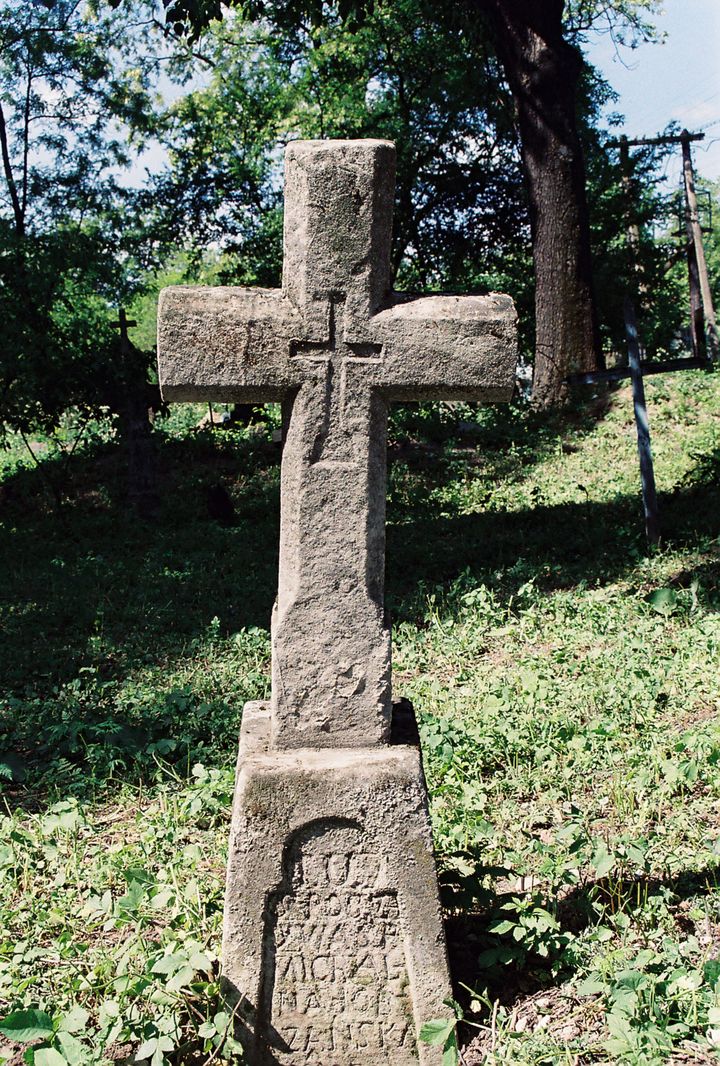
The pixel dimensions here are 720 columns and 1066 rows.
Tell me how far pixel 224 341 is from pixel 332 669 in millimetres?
958

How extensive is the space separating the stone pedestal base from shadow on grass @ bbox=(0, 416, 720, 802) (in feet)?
6.04

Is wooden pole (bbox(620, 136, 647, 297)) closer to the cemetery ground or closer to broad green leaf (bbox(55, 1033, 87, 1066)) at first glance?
the cemetery ground

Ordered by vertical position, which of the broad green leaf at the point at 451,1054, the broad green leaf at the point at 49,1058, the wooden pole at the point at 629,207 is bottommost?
the broad green leaf at the point at 451,1054

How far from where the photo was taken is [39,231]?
1129 cm

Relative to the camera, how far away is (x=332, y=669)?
2861 mm

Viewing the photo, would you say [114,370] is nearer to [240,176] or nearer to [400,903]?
[240,176]

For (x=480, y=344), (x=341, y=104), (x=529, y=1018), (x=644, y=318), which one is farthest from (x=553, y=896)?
(x=644, y=318)

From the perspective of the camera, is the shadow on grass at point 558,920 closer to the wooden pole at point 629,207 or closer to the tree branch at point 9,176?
the tree branch at point 9,176

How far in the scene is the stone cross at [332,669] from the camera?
280 cm

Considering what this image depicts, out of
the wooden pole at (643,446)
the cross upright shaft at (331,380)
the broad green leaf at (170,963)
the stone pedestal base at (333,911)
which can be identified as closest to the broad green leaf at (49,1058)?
the broad green leaf at (170,963)

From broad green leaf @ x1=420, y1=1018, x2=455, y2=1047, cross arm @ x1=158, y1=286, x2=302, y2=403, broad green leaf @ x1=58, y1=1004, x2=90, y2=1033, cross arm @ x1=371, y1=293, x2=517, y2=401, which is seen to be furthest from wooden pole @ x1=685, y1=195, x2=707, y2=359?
broad green leaf @ x1=58, y1=1004, x2=90, y2=1033

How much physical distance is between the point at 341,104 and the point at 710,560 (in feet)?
38.6

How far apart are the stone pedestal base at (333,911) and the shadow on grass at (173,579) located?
1841 millimetres

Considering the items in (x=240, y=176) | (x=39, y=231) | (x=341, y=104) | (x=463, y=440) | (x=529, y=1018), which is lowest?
(x=529, y=1018)
